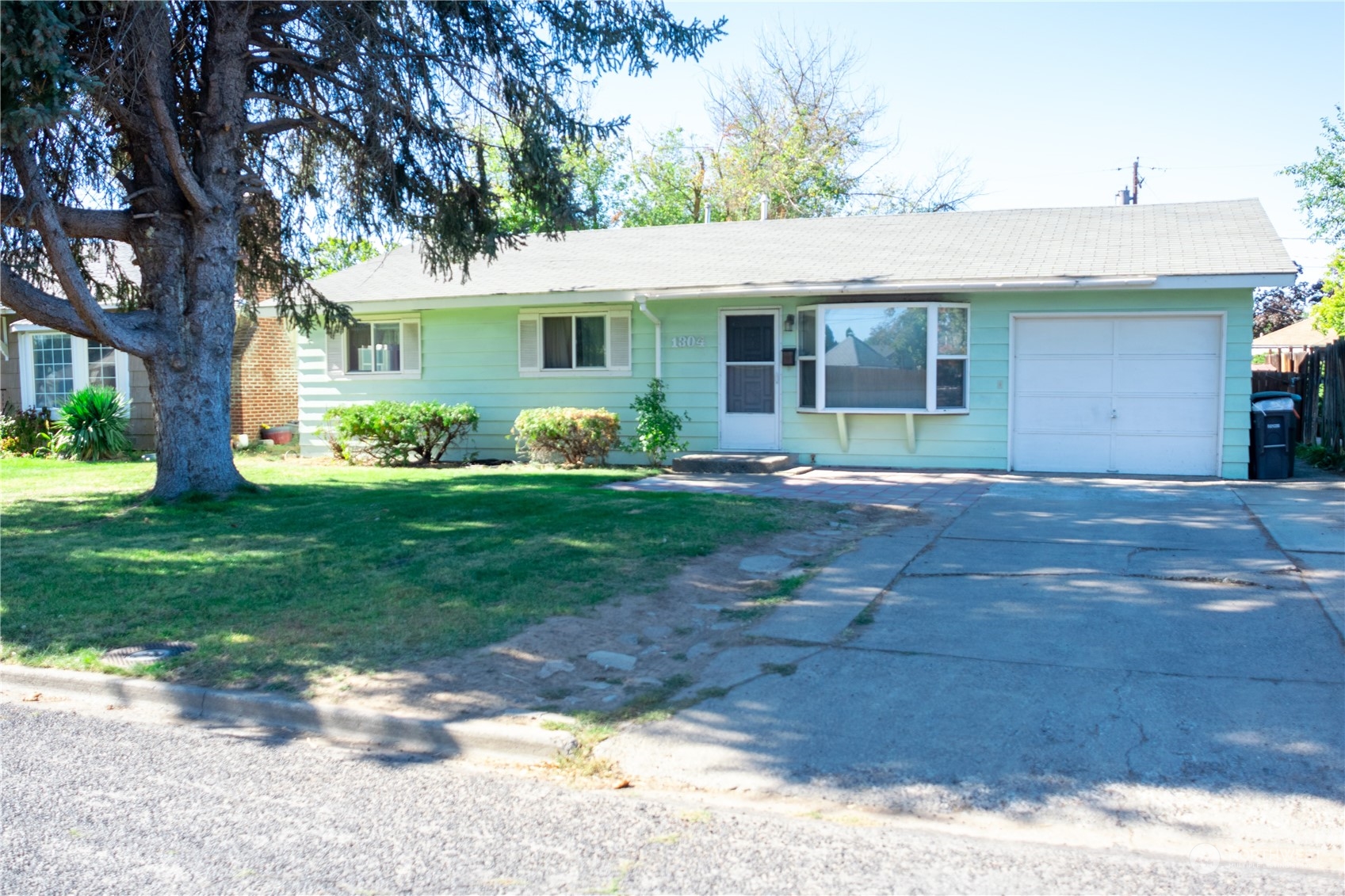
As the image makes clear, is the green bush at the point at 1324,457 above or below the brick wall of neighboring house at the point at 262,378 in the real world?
below

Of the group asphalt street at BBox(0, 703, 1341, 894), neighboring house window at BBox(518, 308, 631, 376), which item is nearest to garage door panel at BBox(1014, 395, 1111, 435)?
neighboring house window at BBox(518, 308, 631, 376)

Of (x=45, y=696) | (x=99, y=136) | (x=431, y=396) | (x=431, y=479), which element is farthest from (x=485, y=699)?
(x=431, y=396)

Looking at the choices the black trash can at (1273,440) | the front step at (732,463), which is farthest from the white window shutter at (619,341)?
the black trash can at (1273,440)

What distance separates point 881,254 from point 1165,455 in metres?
5.00

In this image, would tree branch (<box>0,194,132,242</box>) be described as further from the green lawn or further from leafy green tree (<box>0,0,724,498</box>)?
the green lawn

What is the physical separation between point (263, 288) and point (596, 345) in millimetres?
4988

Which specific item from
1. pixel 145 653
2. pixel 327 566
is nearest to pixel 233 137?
pixel 327 566

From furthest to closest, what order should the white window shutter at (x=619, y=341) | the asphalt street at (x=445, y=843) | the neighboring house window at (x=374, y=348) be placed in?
the neighboring house window at (x=374, y=348)
the white window shutter at (x=619, y=341)
the asphalt street at (x=445, y=843)

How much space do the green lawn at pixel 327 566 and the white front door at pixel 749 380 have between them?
3572mm

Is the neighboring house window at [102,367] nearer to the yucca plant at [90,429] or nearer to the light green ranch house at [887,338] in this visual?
A: the yucca plant at [90,429]

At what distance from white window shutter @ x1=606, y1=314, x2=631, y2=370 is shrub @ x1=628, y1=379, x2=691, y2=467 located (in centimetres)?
74

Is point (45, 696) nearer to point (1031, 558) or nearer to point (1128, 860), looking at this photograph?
point (1128, 860)

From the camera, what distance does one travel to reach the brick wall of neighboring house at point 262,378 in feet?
71.9

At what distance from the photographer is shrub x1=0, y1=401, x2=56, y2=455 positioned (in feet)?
67.7
